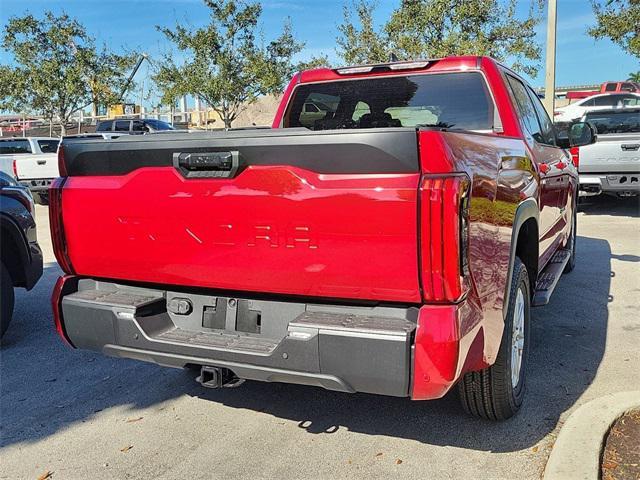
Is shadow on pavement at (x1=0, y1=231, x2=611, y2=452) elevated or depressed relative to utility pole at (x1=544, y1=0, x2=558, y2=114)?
depressed

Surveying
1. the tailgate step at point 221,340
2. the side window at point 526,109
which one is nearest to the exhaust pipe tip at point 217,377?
the tailgate step at point 221,340

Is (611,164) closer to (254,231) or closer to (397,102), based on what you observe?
(397,102)

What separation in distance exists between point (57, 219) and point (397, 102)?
2.49 meters

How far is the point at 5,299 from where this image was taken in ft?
16.3

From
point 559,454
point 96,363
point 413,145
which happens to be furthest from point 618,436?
point 96,363

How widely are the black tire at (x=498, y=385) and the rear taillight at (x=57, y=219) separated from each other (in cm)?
225

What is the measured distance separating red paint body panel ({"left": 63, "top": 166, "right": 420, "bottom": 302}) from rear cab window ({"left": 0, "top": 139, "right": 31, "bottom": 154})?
15414 mm

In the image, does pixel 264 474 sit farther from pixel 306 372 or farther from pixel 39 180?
pixel 39 180

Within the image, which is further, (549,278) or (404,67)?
(549,278)

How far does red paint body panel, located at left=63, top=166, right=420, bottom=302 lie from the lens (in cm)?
249

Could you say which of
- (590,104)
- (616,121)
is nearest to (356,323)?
(616,121)

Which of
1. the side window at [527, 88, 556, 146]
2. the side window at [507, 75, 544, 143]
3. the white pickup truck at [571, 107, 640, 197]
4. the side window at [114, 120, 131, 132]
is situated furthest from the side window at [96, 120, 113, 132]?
the side window at [507, 75, 544, 143]

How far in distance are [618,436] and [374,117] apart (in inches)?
104

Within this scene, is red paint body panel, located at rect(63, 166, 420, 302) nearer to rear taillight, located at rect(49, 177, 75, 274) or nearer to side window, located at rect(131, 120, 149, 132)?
rear taillight, located at rect(49, 177, 75, 274)
